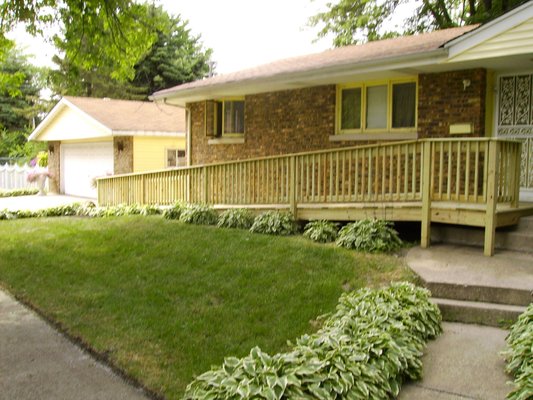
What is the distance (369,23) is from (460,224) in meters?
19.9

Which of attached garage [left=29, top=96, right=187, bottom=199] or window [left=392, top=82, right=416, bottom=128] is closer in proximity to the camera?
window [left=392, top=82, right=416, bottom=128]

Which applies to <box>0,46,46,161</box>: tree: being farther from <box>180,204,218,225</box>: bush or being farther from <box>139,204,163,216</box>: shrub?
<box>180,204,218,225</box>: bush

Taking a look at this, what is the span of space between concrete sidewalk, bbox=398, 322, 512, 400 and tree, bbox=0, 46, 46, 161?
3819 centimetres

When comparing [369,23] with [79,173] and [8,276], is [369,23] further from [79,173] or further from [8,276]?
[8,276]

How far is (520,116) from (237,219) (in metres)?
5.45

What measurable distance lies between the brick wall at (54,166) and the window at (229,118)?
46.4ft

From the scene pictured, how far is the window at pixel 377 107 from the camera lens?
11164mm

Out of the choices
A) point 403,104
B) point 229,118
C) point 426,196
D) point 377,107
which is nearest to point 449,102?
point 403,104

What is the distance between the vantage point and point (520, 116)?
10.1 meters

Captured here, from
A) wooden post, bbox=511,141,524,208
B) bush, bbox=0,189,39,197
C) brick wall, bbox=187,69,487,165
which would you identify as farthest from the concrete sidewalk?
bush, bbox=0,189,39,197

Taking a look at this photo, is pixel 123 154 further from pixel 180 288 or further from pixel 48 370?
pixel 48 370

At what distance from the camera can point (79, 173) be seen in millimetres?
24875

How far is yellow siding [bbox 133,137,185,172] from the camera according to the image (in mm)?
21781

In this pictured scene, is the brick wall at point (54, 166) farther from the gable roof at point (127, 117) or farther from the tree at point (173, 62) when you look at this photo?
the tree at point (173, 62)
